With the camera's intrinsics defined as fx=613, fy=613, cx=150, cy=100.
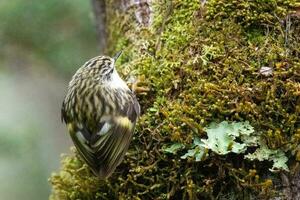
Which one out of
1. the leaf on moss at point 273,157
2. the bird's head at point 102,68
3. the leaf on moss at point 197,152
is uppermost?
the bird's head at point 102,68

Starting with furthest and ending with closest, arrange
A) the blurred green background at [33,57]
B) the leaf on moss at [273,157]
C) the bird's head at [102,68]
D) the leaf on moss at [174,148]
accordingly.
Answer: the blurred green background at [33,57]
the bird's head at [102,68]
the leaf on moss at [174,148]
the leaf on moss at [273,157]

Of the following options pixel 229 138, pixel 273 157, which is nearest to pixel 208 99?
pixel 229 138

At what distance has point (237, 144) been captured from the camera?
2730mm

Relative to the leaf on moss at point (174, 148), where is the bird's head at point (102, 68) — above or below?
above

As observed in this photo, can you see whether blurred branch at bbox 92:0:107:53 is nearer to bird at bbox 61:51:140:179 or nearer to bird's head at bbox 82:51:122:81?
bird's head at bbox 82:51:122:81

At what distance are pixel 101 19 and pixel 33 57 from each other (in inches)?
43.5

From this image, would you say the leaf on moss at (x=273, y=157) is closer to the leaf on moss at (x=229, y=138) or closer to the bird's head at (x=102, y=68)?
the leaf on moss at (x=229, y=138)

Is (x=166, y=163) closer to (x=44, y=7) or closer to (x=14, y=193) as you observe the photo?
(x=44, y=7)

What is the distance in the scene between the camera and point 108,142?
3.02 m

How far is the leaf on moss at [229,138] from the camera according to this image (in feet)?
8.90

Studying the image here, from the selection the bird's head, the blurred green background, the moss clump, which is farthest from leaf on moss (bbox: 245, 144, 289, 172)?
the blurred green background

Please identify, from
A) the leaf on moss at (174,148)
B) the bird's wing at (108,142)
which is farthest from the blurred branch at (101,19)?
the leaf on moss at (174,148)

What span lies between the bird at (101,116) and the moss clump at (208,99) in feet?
0.31

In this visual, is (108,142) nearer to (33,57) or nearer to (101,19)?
(101,19)
